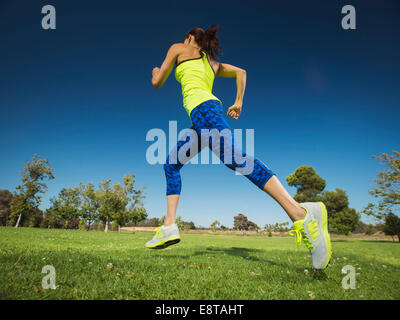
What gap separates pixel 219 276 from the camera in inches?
99.9

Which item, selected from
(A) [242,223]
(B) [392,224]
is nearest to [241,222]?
(A) [242,223]

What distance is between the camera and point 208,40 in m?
2.86

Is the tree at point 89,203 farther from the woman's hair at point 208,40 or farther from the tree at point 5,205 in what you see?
the woman's hair at point 208,40

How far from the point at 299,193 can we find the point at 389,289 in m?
35.4

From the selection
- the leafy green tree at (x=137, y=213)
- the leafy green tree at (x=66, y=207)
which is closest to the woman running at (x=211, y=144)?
the leafy green tree at (x=137, y=213)

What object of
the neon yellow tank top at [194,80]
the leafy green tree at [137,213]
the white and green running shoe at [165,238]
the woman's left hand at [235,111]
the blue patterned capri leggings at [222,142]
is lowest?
the leafy green tree at [137,213]

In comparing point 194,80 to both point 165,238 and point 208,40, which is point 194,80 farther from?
point 165,238

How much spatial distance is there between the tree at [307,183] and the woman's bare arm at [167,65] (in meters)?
35.1

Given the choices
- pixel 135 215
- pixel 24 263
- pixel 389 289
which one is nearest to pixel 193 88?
pixel 24 263

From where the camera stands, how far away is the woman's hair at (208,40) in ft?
9.30

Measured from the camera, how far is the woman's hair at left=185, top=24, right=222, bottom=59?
9.30 feet

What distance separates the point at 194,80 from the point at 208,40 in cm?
80

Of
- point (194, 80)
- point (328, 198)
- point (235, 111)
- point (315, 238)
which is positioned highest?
point (194, 80)

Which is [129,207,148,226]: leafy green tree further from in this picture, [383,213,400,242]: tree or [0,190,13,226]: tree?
[383,213,400,242]: tree
